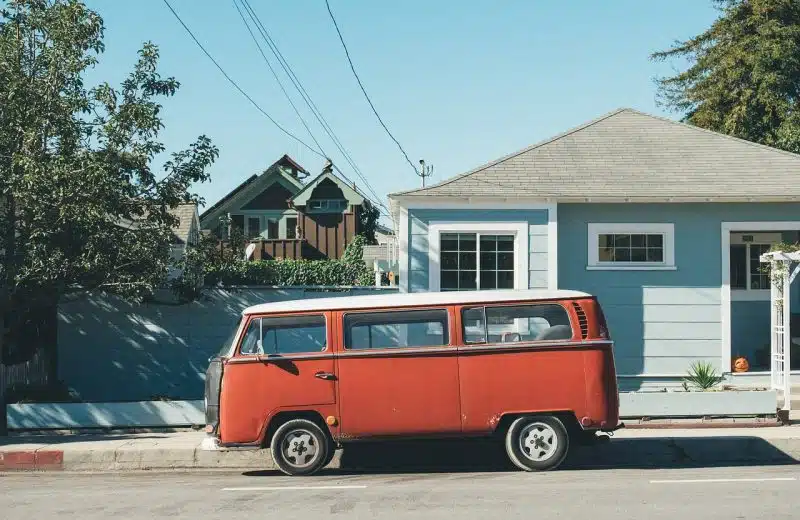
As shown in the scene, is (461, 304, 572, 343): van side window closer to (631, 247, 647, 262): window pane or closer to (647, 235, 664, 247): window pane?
(631, 247, 647, 262): window pane

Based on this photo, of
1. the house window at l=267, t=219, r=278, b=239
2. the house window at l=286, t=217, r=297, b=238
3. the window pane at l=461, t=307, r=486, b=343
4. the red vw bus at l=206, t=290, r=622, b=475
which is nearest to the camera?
the red vw bus at l=206, t=290, r=622, b=475

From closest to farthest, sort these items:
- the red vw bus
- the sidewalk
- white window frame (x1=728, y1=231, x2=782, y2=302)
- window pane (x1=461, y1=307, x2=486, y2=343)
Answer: the red vw bus
window pane (x1=461, y1=307, x2=486, y2=343)
the sidewalk
white window frame (x1=728, y1=231, x2=782, y2=302)

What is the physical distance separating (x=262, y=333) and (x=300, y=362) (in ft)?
1.89

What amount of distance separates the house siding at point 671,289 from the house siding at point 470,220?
0.44 m

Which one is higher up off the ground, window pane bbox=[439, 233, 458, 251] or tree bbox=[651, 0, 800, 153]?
tree bbox=[651, 0, 800, 153]

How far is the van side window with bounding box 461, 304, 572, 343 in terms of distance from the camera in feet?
Answer: 37.1

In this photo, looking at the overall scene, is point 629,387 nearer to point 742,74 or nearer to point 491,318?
point 491,318

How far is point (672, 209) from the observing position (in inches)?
680

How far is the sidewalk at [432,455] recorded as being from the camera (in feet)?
41.3

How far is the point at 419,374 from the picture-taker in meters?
11.3

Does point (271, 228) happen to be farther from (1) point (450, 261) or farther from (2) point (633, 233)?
(2) point (633, 233)

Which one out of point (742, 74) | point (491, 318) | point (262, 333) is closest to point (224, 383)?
point (262, 333)

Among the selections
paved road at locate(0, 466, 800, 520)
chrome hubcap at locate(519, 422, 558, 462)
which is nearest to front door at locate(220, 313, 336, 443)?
paved road at locate(0, 466, 800, 520)

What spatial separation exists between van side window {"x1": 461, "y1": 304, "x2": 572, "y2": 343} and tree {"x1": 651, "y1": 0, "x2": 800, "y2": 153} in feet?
55.1
